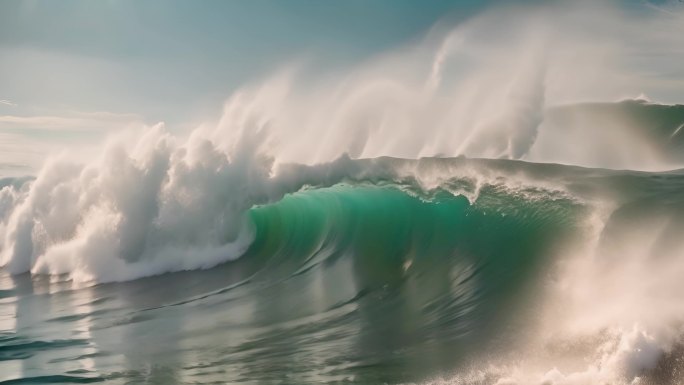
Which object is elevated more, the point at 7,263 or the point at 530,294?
the point at 7,263

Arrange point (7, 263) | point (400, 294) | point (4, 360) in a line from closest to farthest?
point (4, 360) < point (400, 294) < point (7, 263)

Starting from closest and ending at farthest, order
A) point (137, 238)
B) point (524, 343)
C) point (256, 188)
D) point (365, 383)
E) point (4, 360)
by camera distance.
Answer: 1. point (365, 383)
2. point (524, 343)
3. point (4, 360)
4. point (137, 238)
5. point (256, 188)

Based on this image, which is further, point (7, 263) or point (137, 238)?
point (7, 263)

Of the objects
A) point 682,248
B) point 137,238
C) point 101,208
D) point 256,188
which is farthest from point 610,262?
point 101,208

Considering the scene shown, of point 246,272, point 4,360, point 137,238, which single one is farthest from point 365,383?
point 137,238

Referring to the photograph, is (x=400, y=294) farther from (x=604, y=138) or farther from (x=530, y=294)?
(x=604, y=138)

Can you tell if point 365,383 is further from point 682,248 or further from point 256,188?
point 256,188

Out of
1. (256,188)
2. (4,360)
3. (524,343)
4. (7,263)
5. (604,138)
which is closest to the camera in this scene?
(524,343)

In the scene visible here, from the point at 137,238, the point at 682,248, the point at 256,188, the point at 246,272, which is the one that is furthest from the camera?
the point at 256,188

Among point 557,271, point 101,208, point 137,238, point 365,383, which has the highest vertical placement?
point 101,208
